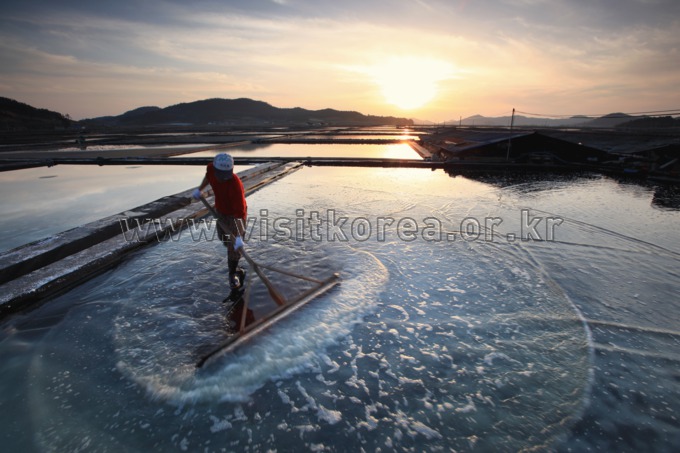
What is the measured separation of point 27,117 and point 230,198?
344 ft

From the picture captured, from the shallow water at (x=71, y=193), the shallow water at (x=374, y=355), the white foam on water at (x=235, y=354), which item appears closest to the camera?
the shallow water at (x=374, y=355)

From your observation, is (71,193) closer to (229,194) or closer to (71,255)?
(71,255)

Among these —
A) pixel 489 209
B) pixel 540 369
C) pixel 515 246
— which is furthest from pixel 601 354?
pixel 489 209

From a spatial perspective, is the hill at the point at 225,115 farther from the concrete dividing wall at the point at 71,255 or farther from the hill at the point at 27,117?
the concrete dividing wall at the point at 71,255

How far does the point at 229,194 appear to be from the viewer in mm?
3785

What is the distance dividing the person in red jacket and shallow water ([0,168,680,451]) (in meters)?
0.52

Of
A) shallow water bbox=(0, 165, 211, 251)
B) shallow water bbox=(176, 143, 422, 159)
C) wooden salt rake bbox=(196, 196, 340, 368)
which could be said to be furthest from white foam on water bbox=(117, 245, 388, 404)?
shallow water bbox=(176, 143, 422, 159)

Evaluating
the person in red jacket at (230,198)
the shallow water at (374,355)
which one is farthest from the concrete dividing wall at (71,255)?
the person in red jacket at (230,198)

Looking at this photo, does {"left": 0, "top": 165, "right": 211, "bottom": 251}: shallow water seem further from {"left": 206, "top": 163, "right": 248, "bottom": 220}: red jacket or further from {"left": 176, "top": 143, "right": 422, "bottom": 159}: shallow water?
{"left": 176, "top": 143, "right": 422, "bottom": 159}: shallow water

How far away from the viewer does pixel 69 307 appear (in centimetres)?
366

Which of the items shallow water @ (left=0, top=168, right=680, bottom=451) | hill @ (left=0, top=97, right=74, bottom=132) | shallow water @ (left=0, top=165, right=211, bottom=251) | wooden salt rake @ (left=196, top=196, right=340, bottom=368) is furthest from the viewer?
hill @ (left=0, top=97, right=74, bottom=132)

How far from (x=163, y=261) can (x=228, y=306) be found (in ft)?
6.24

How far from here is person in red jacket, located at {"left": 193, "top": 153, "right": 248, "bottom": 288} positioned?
3574mm

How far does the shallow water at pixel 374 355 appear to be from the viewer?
2254 millimetres
